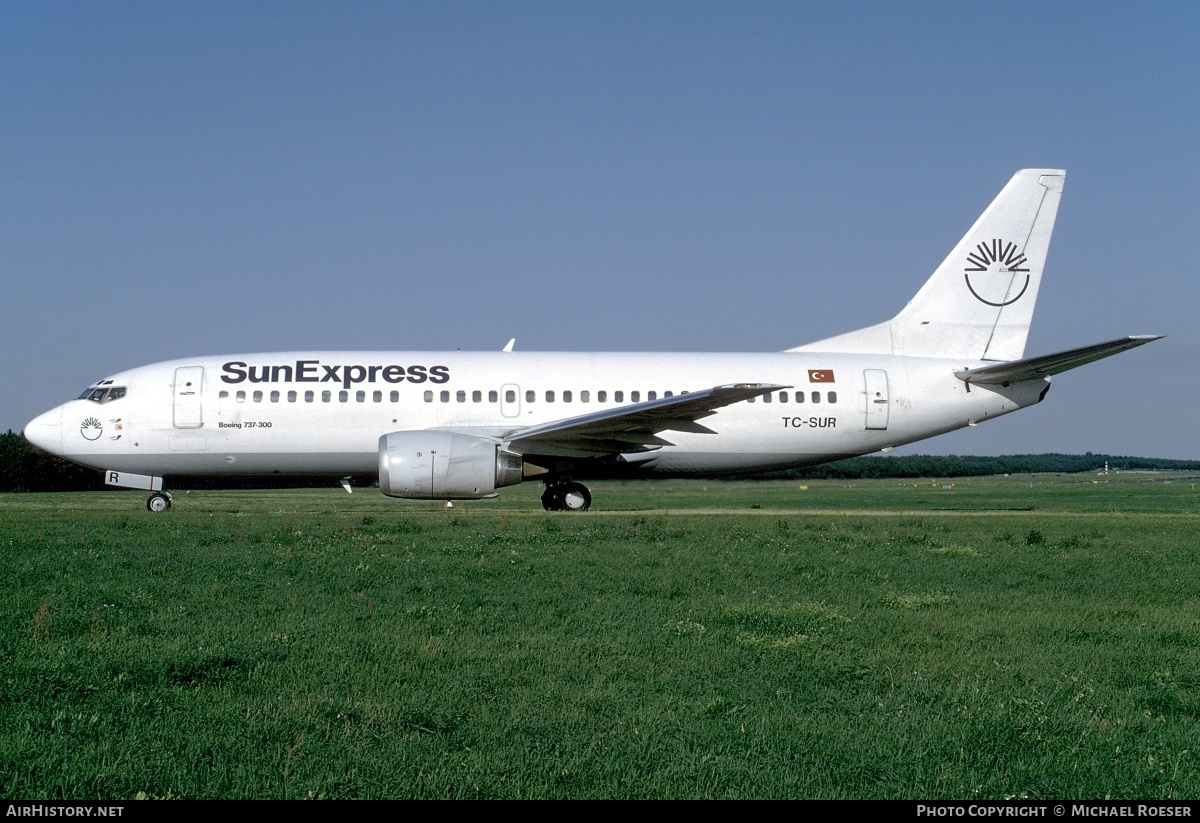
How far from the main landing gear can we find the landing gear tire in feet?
27.2

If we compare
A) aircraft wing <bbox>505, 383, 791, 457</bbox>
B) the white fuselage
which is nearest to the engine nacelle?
aircraft wing <bbox>505, 383, 791, 457</bbox>

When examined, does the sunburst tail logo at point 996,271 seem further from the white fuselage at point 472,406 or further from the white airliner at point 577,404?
the white fuselage at point 472,406

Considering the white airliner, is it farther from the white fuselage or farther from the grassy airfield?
the grassy airfield

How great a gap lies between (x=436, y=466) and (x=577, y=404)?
13.7 ft

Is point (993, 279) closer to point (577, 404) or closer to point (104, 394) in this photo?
point (577, 404)

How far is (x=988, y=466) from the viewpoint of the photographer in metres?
69.5

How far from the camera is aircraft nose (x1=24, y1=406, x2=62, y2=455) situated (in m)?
22.1

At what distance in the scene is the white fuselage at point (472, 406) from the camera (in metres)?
22.0

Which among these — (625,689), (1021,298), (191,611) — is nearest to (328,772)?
(625,689)

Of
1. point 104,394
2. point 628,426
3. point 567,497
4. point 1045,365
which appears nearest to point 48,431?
point 104,394

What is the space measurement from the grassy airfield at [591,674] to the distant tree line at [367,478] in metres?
11.1

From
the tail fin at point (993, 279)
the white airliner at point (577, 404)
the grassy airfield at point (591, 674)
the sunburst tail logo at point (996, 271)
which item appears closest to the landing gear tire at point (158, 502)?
the white airliner at point (577, 404)

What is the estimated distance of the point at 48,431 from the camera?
22125mm

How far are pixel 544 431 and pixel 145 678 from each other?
15043mm
